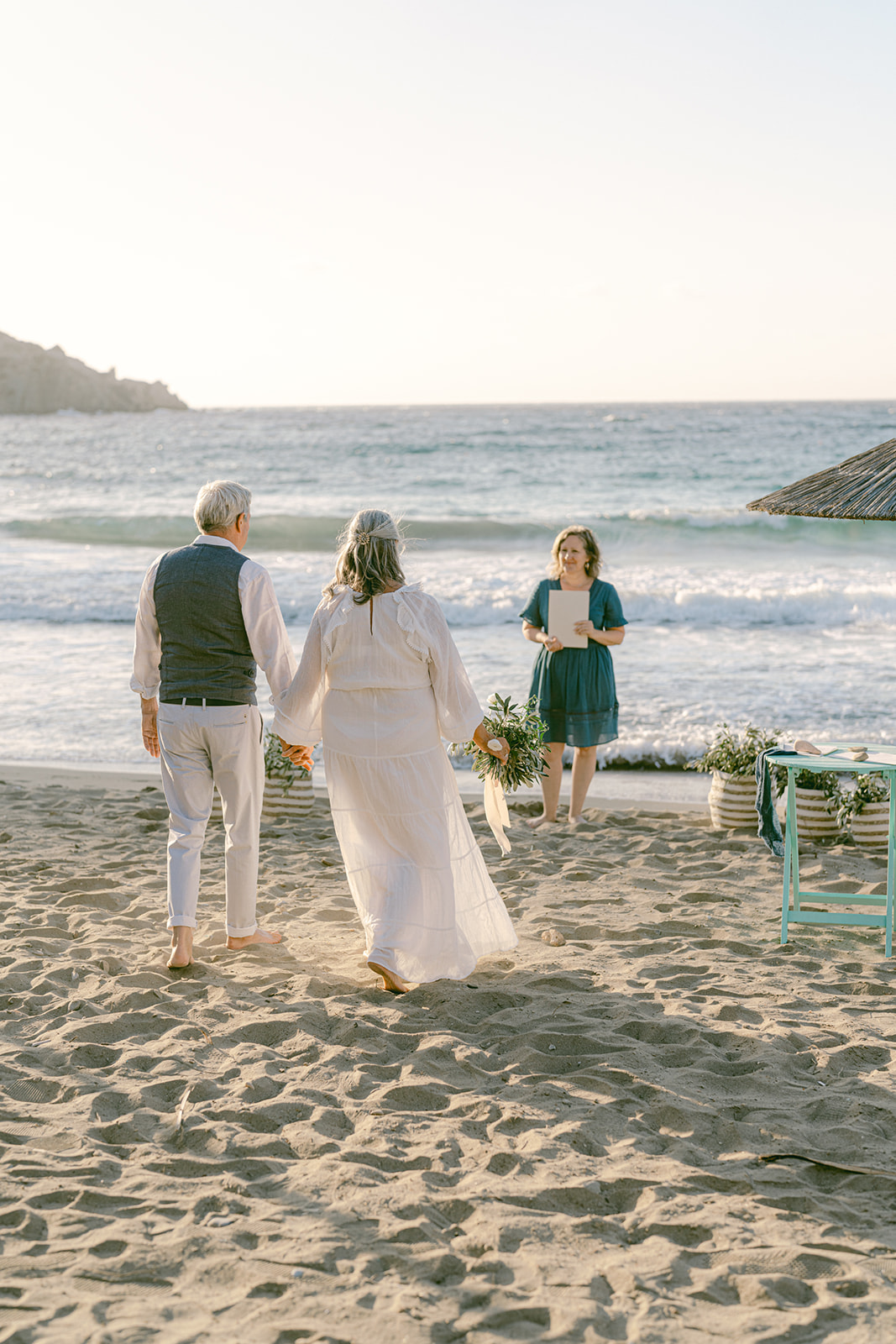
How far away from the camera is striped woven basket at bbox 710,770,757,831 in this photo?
629 centimetres

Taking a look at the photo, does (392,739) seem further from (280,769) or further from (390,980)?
(280,769)

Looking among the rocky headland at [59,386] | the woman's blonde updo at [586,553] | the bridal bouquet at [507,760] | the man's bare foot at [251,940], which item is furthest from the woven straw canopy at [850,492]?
the rocky headland at [59,386]

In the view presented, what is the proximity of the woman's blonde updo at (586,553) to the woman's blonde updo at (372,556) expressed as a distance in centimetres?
247

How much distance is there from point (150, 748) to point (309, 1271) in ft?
7.53

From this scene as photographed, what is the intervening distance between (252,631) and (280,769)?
2.62m

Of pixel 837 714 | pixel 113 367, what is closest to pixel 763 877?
pixel 837 714

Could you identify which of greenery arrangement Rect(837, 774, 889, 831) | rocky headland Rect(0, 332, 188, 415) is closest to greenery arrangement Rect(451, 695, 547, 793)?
greenery arrangement Rect(837, 774, 889, 831)

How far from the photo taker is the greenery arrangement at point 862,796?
609 centimetres

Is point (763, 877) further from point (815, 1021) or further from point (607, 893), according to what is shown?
point (815, 1021)

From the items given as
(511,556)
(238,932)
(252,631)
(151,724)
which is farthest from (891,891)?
(511,556)

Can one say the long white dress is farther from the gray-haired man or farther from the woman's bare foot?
the woman's bare foot

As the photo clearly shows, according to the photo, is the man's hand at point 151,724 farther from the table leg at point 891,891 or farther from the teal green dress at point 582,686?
the table leg at point 891,891

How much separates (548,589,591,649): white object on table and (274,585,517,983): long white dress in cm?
229

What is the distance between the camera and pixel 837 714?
30.9ft
